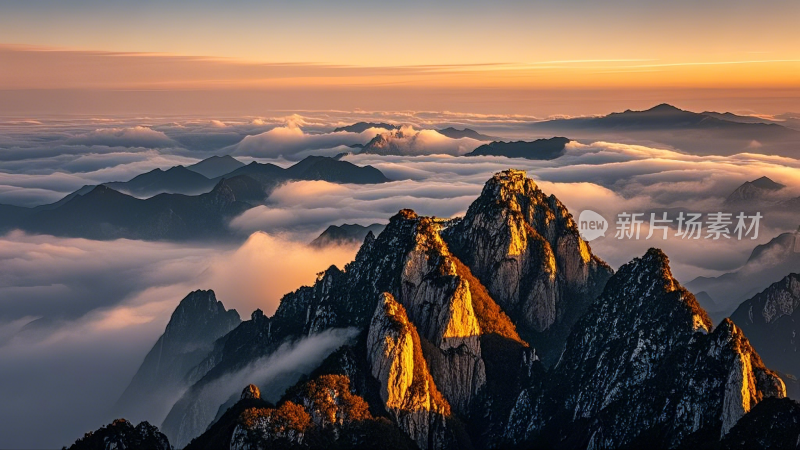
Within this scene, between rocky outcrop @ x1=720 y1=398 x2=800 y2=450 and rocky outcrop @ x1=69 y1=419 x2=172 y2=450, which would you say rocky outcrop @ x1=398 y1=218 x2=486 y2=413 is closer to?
rocky outcrop @ x1=69 y1=419 x2=172 y2=450

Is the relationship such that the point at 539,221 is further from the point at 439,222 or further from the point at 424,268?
the point at 424,268

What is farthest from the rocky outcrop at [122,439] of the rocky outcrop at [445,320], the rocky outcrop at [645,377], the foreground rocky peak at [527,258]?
the foreground rocky peak at [527,258]

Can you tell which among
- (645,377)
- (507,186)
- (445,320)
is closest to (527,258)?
(507,186)

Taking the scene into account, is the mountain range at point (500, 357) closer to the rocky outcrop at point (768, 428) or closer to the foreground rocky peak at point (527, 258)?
the rocky outcrop at point (768, 428)

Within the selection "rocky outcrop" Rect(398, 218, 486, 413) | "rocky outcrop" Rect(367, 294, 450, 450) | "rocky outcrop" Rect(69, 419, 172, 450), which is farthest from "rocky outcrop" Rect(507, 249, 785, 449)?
"rocky outcrop" Rect(69, 419, 172, 450)

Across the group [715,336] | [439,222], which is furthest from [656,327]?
[439,222]
